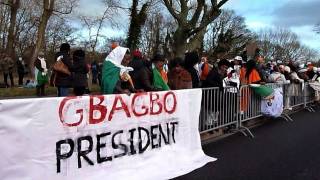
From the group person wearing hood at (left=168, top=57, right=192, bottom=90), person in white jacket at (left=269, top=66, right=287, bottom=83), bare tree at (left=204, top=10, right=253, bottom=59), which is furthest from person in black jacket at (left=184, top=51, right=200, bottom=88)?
bare tree at (left=204, top=10, right=253, bottom=59)

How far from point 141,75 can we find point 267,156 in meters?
2.53

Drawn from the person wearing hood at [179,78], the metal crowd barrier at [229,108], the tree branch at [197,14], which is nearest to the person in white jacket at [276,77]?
the metal crowd barrier at [229,108]

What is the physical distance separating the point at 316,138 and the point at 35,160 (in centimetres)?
736

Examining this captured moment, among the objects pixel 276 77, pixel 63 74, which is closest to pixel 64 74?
pixel 63 74

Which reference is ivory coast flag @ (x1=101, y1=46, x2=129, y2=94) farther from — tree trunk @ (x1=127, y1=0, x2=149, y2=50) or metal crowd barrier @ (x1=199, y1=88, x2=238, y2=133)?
tree trunk @ (x1=127, y1=0, x2=149, y2=50)

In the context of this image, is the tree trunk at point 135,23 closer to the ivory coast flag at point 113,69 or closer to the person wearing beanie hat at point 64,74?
the person wearing beanie hat at point 64,74

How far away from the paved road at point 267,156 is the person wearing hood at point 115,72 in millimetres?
1875

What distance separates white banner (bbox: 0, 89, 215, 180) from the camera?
5.61 metres

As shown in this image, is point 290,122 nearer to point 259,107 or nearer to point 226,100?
point 259,107

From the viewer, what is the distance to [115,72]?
8773 mm

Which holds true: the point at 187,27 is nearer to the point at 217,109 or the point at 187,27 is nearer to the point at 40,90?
the point at 40,90

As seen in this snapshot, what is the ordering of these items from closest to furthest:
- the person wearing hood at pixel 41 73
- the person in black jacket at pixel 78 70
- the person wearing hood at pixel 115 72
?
the person wearing hood at pixel 115 72 < the person in black jacket at pixel 78 70 < the person wearing hood at pixel 41 73

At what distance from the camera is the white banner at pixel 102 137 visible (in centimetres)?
561

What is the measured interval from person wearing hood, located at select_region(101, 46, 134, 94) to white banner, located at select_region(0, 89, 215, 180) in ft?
2.97
